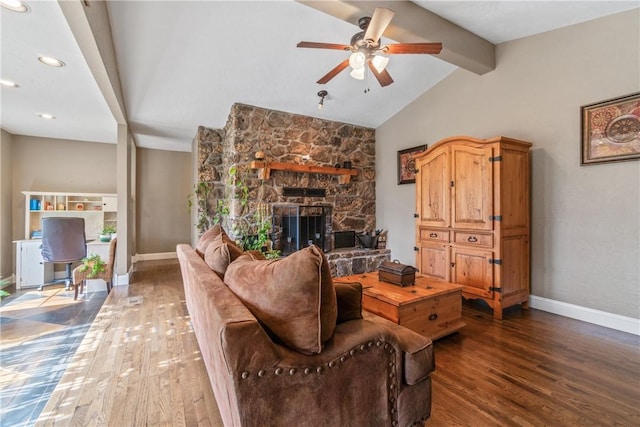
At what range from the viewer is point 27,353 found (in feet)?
7.67

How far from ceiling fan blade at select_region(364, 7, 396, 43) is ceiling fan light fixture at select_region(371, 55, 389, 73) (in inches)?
7.9

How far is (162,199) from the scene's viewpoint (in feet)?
21.9

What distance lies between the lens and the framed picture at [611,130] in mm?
2656

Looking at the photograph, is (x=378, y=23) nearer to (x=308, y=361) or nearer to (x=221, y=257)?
(x=221, y=257)

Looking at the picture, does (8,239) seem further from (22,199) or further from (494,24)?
(494,24)

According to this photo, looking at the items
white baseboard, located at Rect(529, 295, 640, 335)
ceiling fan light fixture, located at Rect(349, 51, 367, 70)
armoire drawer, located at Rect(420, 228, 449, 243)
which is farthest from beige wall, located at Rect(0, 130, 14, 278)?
white baseboard, located at Rect(529, 295, 640, 335)

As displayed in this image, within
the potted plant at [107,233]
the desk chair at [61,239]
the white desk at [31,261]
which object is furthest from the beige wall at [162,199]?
the desk chair at [61,239]

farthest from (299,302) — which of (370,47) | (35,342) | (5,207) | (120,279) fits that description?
(5,207)

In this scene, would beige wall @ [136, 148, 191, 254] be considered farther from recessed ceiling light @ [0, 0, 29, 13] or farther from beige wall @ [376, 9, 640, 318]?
beige wall @ [376, 9, 640, 318]

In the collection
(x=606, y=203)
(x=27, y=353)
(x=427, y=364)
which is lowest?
(x=27, y=353)

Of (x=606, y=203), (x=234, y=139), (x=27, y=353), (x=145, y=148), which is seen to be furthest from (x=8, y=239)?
(x=606, y=203)

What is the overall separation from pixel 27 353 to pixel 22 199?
13.9ft

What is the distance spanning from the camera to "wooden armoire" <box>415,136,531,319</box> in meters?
3.02

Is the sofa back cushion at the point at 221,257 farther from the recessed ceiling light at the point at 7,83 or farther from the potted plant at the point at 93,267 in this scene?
the recessed ceiling light at the point at 7,83
